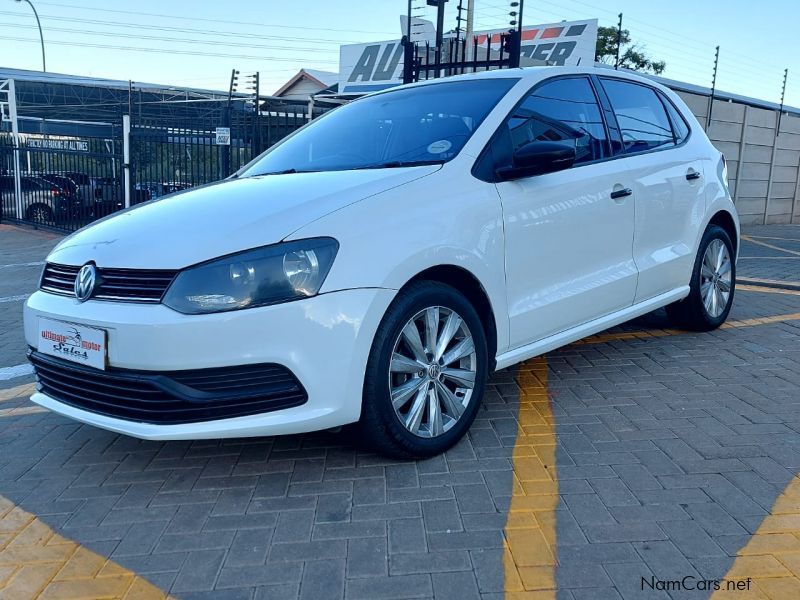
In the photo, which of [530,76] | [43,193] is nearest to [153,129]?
[43,193]

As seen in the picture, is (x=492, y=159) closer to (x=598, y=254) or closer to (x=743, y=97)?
(x=598, y=254)

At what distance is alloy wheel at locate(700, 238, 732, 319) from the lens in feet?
17.6

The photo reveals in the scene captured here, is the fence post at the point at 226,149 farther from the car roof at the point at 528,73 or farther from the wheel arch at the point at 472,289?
the wheel arch at the point at 472,289

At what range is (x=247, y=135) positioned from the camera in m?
10.9

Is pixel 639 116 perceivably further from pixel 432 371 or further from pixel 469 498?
pixel 469 498

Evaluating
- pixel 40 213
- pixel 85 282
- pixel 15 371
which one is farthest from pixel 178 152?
pixel 85 282

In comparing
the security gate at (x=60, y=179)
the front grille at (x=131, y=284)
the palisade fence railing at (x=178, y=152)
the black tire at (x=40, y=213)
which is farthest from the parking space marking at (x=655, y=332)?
the black tire at (x=40, y=213)

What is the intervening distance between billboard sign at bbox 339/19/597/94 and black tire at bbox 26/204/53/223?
984 centimetres

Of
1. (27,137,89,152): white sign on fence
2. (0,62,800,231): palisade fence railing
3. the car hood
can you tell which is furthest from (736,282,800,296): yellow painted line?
(27,137,89,152): white sign on fence

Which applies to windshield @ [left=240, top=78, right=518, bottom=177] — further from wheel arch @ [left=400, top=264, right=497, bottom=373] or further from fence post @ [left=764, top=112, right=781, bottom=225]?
fence post @ [left=764, top=112, right=781, bottom=225]

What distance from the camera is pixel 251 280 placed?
2.81 m

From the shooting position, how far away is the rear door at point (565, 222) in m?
3.67

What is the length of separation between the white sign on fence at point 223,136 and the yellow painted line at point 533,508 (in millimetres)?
7710

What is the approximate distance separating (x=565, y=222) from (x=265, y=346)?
1908mm
